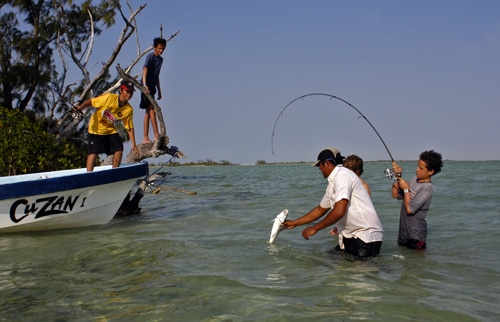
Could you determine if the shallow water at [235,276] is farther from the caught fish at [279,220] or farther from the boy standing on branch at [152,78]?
the boy standing on branch at [152,78]

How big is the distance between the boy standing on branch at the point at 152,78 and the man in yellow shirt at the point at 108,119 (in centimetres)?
166

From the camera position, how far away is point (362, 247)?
545 centimetres

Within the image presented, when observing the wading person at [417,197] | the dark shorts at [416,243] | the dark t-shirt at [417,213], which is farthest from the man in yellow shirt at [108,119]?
the dark shorts at [416,243]

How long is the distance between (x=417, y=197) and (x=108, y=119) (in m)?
5.02

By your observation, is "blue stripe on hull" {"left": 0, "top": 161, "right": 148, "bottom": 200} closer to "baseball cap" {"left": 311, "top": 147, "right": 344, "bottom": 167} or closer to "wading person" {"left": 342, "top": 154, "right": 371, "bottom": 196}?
"wading person" {"left": 342, "top": 154, "right": 371, "bottom": 196}

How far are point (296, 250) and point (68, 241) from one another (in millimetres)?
3375

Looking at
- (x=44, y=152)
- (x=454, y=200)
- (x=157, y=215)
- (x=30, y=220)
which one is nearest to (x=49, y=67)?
(x=44, y=152)

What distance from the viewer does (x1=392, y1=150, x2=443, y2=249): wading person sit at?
5.99m

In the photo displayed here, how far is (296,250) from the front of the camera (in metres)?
6.50

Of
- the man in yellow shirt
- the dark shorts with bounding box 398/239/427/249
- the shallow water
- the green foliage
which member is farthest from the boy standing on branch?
the dark shorts with bounding box 398/239/427/249

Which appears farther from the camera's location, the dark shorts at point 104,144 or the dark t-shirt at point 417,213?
the dark shorts at point 104,144

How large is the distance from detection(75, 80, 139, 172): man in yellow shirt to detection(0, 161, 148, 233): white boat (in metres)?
0.43

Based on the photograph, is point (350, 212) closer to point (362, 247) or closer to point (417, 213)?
point (362, 247)

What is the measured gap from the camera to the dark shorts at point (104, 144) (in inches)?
338
